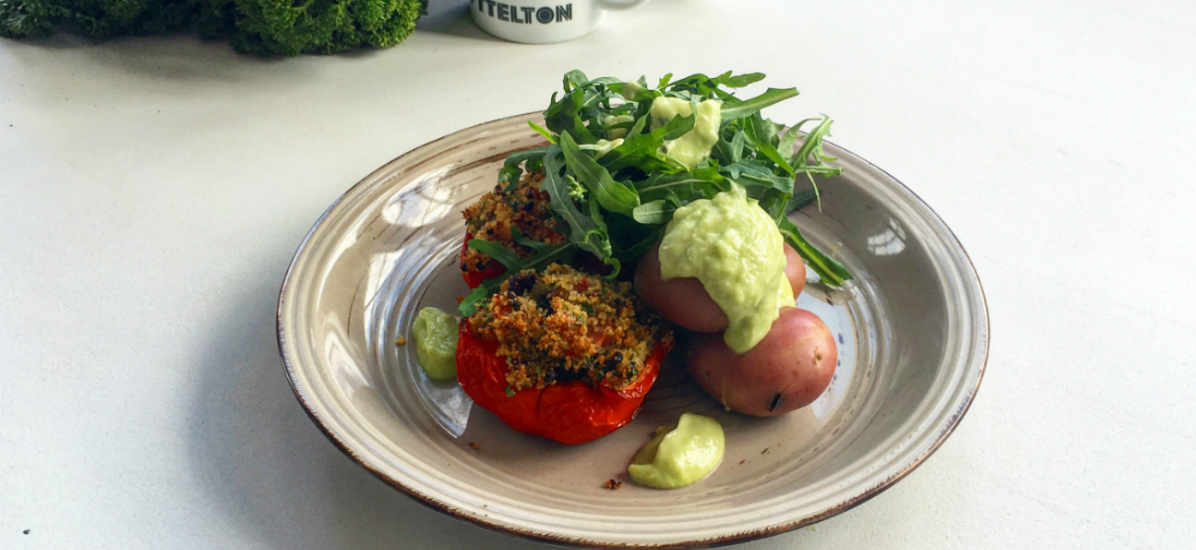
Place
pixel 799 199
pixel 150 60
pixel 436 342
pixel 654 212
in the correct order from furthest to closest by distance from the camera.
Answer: pixel 150 60
pixel 799 199
pixel 436 342
pixel 654 212

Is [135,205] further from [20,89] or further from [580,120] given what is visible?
[580,120]

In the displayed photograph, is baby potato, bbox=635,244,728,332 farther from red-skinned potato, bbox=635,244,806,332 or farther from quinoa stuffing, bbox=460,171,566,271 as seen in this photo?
quinoa stuffing, bbox=460,171,566,271

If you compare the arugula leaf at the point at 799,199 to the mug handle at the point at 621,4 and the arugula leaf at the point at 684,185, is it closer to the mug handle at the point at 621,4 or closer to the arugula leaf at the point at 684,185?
the arugula leaf at the point at 684,185

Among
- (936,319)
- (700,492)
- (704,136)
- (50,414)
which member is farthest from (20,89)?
(936,319)

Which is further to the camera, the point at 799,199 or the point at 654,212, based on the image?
the point at 799,199

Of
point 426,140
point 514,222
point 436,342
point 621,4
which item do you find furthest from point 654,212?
point 621,4

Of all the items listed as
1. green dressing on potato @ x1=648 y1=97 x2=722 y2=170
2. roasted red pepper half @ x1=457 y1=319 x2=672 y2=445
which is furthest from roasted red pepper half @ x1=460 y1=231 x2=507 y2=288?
green dressing on potato @ x1=648 y1=97 x2=722 y2=170

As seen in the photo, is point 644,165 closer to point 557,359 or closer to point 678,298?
point 678,298
